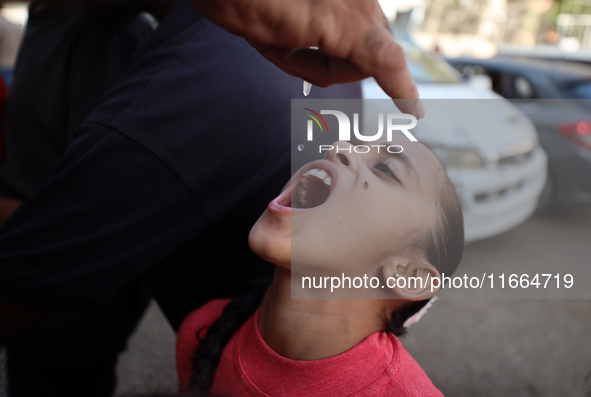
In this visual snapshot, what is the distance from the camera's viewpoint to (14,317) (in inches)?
44.4

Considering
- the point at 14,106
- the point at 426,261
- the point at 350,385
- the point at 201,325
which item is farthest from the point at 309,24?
the point at 14,106

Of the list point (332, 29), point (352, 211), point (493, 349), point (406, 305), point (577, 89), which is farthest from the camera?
point (493, 349)

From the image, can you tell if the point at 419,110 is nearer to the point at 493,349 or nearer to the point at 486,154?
the point at 486,154

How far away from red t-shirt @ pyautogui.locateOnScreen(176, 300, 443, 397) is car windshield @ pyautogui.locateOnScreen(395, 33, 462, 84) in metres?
2.78

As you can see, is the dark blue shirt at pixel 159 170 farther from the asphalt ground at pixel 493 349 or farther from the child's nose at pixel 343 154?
the asphalt ground at pixel 493 349

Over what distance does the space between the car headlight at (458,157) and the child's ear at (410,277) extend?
18cm

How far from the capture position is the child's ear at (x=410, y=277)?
2.66 ft

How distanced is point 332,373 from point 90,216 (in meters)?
0.55

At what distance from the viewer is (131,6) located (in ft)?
4.67

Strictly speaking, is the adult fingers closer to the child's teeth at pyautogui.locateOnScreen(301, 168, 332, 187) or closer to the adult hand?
the adult hand

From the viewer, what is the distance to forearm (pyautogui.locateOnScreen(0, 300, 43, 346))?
1105 millimetres

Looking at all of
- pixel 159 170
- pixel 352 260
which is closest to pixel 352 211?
pixel 352 260

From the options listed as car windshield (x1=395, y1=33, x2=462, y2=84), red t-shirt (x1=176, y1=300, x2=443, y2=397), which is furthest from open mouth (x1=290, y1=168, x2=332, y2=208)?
car windshield (x1=395, y1=33, x2=462, y2=84)

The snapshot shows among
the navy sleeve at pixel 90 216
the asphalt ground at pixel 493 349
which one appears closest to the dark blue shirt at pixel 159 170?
the navy sleeve at pixel 90 216
